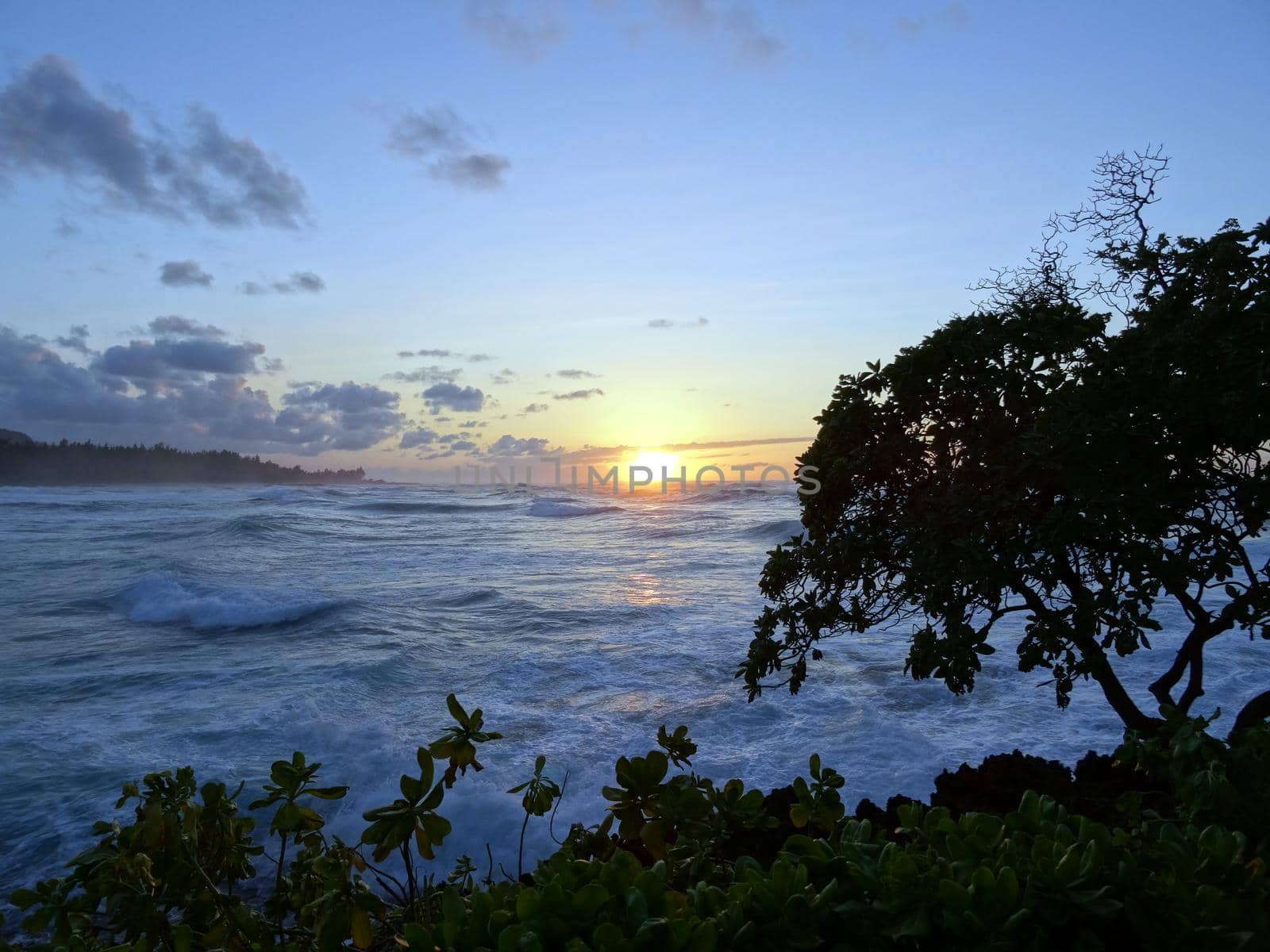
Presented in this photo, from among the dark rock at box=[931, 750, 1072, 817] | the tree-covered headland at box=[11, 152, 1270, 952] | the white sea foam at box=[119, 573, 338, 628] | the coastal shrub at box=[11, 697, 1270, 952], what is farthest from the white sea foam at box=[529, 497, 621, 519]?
the coastal shrub at box=[11, 697, 1270, 952]

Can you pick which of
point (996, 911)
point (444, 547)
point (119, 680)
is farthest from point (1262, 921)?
point (444, 547)

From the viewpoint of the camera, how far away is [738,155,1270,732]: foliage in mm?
3518

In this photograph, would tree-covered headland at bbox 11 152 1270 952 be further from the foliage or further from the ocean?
the ocean

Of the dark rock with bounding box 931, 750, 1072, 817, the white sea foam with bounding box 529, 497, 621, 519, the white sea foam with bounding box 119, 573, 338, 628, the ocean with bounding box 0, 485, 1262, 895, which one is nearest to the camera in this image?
the dark rock with bounding box 931, 750, 1072, 817

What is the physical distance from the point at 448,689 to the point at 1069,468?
26.6ft

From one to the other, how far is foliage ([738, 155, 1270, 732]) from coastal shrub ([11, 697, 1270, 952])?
114cm

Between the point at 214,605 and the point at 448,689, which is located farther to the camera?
the point at 214,605

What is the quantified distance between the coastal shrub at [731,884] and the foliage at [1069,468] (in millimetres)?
1144

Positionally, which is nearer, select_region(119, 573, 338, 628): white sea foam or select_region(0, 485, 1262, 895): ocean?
select_region(0, 485, 1262, 895): ocean

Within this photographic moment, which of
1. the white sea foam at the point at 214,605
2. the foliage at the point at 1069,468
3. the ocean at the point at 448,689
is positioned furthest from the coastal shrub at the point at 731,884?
the white sea foam at the point at 214,605

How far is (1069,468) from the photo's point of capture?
3566 millimetres

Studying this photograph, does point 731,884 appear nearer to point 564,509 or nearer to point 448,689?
point 448,689

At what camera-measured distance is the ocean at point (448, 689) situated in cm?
700

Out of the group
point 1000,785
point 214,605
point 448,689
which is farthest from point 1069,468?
point 214,605
